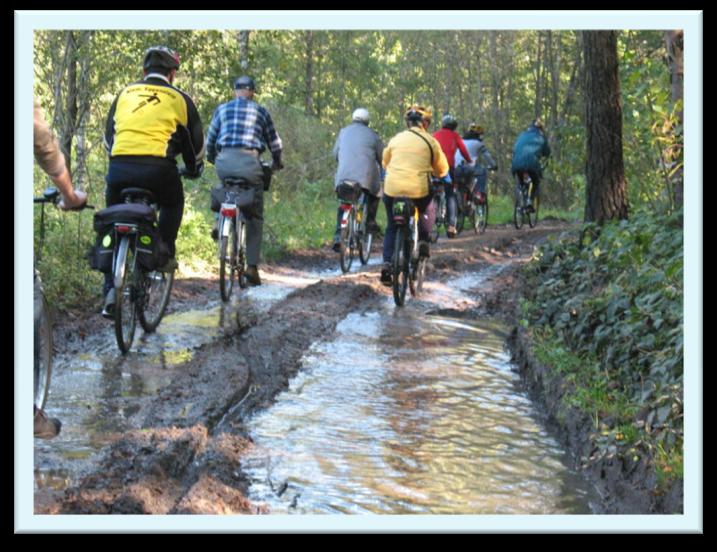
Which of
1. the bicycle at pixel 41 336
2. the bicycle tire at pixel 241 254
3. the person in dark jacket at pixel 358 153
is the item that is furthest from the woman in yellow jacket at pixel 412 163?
the bicycle at pixel 41 336

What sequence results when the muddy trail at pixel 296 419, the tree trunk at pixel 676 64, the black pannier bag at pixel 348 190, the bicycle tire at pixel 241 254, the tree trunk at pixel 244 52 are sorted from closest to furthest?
the muddy trail at pixel 296 419 < the tree trunk at pixel 676 64 < the bicycle tire at pixel 241 254 < the black pannier bag at pixel 348 190 < the tree trunk at pixel 244 52

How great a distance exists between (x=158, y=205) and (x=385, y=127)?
2286cm

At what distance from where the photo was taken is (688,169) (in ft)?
16.5

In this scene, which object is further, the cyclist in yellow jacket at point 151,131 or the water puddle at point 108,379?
the cyclist in yellow jacket at point 151,131

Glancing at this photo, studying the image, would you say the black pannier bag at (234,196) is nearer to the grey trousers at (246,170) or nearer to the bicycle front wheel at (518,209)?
the grey trousers at (246,170)

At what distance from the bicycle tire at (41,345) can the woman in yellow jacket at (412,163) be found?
6.47 m

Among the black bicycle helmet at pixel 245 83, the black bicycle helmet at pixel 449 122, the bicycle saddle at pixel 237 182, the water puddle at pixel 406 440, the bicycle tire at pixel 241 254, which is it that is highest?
the black bicycle helmet at pixel 449 122

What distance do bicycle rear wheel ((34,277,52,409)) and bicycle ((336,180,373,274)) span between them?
8.49 metres

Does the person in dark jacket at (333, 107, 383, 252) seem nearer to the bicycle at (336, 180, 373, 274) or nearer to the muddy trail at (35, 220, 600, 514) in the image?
the bicycle at (336, 180, 373, 274)

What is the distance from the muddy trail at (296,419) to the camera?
17.8 feet

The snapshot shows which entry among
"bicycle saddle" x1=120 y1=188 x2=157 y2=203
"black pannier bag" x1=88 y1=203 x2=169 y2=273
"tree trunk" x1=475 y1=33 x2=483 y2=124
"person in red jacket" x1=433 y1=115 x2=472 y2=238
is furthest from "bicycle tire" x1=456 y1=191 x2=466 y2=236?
"black pannier bag" x1=88 y1=203 x2=169 y2=273
